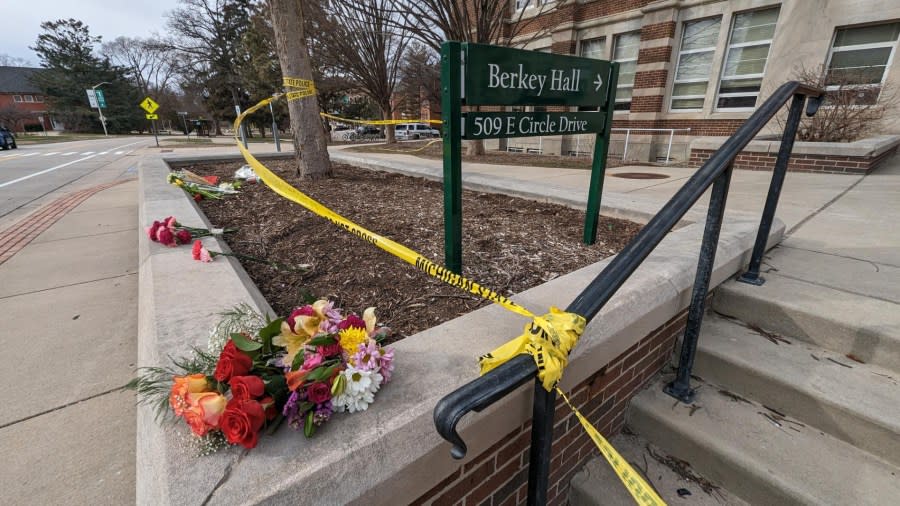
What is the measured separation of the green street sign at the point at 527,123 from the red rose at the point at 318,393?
1.62 meters

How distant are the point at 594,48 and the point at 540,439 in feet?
53.3

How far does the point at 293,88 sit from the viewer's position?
6.02 metres

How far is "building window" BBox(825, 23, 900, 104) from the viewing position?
27.2 feet

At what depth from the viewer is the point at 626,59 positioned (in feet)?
45.0

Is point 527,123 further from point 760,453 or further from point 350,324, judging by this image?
point 760,453

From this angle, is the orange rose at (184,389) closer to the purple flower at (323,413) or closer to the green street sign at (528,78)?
the purple flower at (323,413)

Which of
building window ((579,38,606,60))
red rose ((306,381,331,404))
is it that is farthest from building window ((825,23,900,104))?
red rose ((306,381,331,404))

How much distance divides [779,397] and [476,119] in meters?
2.12

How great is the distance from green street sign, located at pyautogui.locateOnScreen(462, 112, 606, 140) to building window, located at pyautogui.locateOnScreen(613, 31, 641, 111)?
12.3 metres

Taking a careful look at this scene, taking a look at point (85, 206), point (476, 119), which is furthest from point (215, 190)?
point (476, 119)

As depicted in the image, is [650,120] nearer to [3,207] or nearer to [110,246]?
[110,246]

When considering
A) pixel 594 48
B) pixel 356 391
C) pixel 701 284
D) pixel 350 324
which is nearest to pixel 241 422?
pixel 356 391

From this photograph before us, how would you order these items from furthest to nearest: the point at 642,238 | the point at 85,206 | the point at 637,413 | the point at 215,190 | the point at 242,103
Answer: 1. the point at 242,103
2. the point at 85,206
3. the point at 215,190
4. the point at 637,413
5. the point at 642,238

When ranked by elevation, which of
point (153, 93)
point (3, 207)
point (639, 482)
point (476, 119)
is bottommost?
point (3, 207)
